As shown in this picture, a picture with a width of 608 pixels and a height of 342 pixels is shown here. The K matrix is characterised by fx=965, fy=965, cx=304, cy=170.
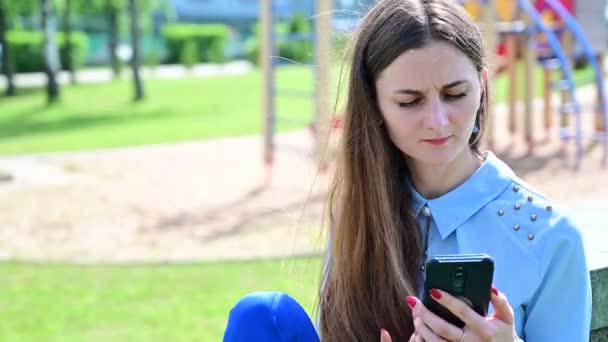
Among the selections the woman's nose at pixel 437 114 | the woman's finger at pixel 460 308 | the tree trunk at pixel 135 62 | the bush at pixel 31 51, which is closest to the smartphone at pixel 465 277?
the woman's finger at pixel 460 308

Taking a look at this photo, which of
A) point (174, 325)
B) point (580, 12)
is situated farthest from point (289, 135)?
point (174, 325)

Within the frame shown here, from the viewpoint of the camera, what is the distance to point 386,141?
1.87 metres

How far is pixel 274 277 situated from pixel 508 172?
3442 mm

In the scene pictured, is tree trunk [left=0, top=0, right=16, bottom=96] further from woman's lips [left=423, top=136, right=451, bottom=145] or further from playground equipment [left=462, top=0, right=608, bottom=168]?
woman's lips [left=423, top=136, right=451, bottom=145]

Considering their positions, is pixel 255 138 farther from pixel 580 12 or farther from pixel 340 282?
pixel 340 282

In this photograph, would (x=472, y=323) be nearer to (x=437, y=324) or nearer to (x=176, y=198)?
(x=437, y=324)

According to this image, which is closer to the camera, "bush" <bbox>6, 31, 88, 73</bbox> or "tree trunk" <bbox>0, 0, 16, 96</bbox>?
"tree trunk" <bbox>0, 0, 16, 96</bbox>

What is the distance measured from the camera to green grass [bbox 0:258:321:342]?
13.9ft

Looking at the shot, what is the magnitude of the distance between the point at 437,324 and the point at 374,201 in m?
0.43

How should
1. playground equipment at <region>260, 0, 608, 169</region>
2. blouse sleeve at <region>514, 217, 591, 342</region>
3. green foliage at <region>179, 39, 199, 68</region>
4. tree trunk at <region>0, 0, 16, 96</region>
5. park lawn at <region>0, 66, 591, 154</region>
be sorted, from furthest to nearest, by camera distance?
green foliage at <region>179, 39, 199, 68</region>
tree trunk at <region>0, 0, 16, 96</region>
park lawn at <region>0, 66, 591, 154</region>
playground equipment at <region>260, 0, 608, 169</region>
blouse sleeve at <region>514, 217, 591, 342</region>

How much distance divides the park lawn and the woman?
23.5 feet

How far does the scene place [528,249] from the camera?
1.65 metres

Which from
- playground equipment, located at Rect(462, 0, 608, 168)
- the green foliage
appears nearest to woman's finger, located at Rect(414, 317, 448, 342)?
playground equipment, located at Rect(462, 0, 608, 168)

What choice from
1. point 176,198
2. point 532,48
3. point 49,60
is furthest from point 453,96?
point 49,60
